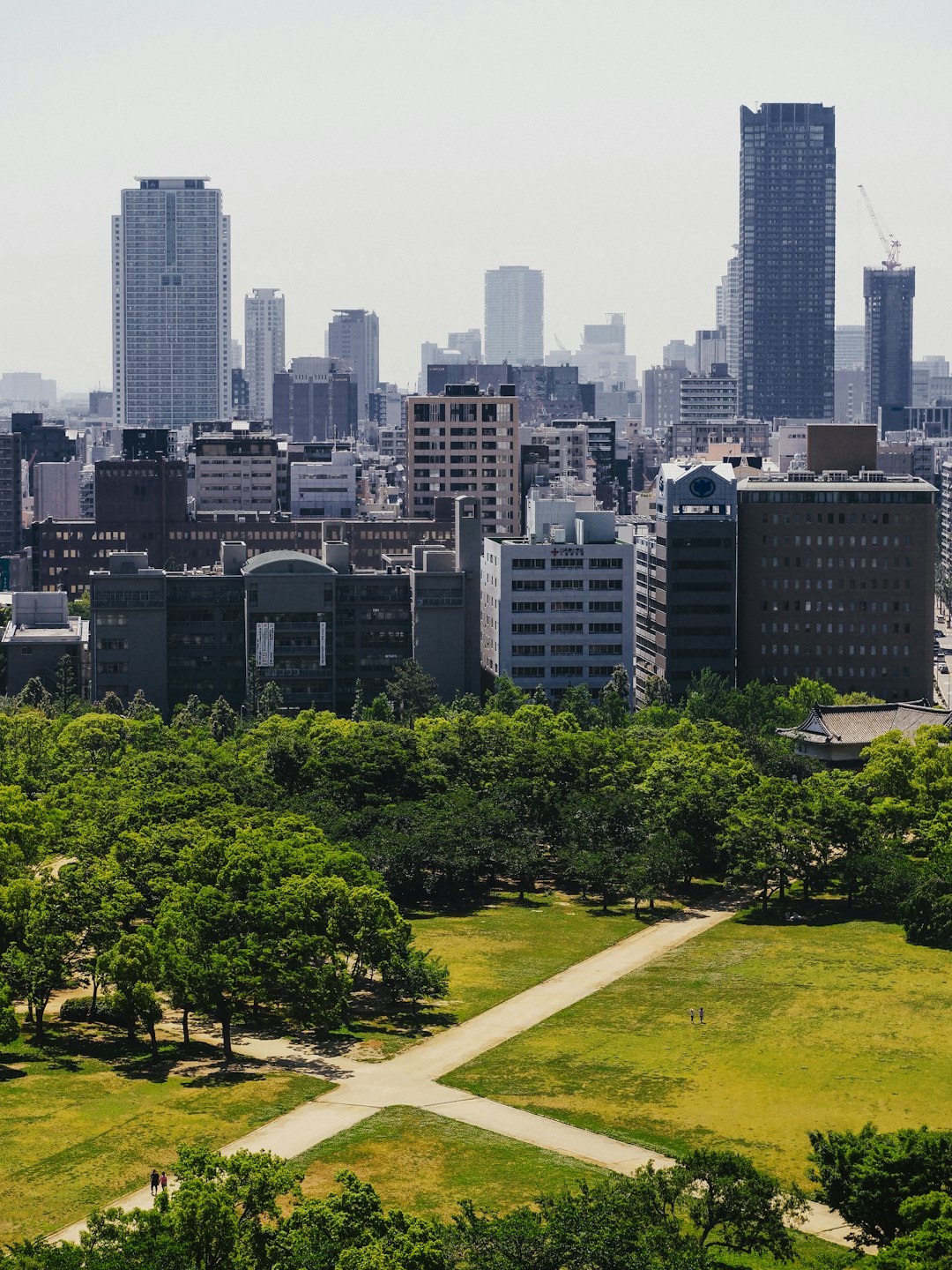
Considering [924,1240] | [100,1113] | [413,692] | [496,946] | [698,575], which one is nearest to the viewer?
[924,1240]

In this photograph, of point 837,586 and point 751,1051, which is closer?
point 751,1051

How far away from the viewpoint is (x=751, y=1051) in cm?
8319

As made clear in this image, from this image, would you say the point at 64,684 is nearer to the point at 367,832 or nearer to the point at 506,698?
the point at 506,698

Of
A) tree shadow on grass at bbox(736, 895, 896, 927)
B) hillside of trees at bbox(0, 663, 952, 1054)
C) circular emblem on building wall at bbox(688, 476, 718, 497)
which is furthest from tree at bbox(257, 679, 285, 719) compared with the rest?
tree shadow on grass at bbox(736, 895, 896, 927)

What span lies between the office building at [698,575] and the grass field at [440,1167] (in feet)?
337

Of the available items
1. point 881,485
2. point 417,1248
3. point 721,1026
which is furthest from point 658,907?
point 881,485

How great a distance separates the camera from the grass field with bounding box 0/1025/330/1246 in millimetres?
65938

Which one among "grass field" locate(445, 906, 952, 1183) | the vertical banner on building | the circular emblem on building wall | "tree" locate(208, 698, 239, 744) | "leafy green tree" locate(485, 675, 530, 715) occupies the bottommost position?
"grass field" locate(445, 906, 952, 1183)

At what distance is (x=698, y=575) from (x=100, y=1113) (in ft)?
354

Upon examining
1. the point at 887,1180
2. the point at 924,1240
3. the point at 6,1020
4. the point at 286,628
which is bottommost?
the point at 6,1020

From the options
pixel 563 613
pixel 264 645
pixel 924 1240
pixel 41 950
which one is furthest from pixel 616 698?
pixel 924 1240

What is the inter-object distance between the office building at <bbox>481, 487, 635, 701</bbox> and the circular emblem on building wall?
9.00 m

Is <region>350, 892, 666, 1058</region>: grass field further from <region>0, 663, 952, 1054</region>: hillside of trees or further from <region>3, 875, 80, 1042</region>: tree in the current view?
<region>3, 875, 80, 1042</region>: tree

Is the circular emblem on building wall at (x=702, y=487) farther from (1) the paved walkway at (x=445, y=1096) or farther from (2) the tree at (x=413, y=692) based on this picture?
(1) the paved walkway at (x=445, y=1096)
